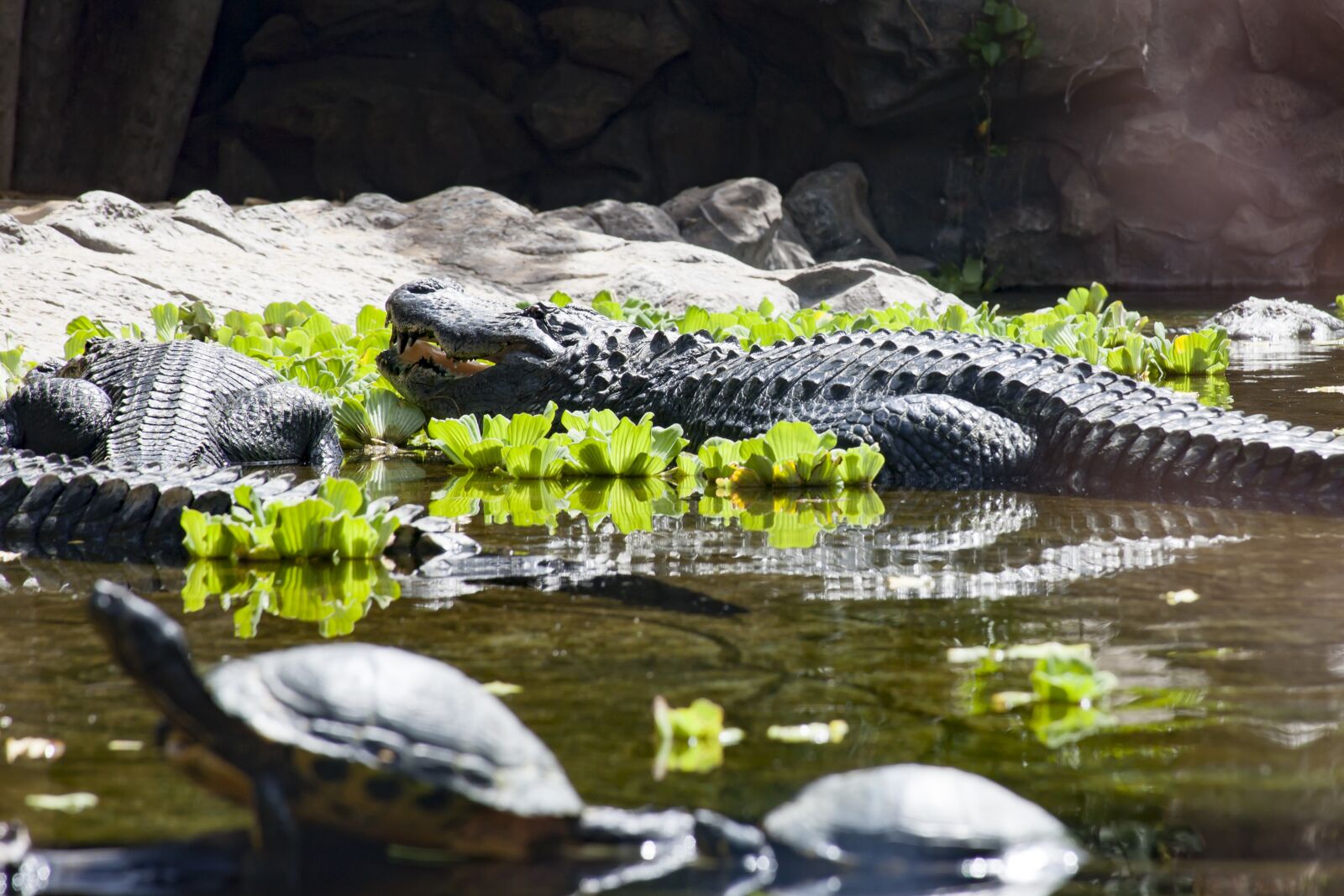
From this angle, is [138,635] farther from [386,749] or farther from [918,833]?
[918,833]

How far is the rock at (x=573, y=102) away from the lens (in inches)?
621

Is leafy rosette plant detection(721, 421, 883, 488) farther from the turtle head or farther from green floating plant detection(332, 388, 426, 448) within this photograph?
the turtle head

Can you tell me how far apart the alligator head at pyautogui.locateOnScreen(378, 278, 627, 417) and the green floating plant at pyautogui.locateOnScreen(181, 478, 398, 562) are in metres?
2.17

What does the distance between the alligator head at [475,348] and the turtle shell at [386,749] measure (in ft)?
12.1

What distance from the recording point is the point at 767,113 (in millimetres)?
16688

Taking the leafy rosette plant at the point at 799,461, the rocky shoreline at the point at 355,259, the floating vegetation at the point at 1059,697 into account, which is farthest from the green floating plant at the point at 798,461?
the rocky shoreline at the point at 355,259

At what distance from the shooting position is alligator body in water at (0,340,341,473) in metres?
4.28

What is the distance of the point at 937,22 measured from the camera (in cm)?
1459

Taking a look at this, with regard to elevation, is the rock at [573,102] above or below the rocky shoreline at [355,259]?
above

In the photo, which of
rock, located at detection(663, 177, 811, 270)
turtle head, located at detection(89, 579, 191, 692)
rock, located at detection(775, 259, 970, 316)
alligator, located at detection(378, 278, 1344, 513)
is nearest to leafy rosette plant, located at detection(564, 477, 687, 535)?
alligator, located at detection(378, 278, 1344, 513)

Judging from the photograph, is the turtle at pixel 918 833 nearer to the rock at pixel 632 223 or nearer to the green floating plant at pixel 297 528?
the green floating plant at pixel 297 528

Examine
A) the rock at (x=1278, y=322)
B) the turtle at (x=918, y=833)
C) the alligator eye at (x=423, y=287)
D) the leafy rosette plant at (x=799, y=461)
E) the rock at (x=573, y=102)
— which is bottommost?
the turtle at (x=918, y=833)

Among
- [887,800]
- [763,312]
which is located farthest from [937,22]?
[887,800]

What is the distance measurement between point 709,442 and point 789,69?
43.3 ft
